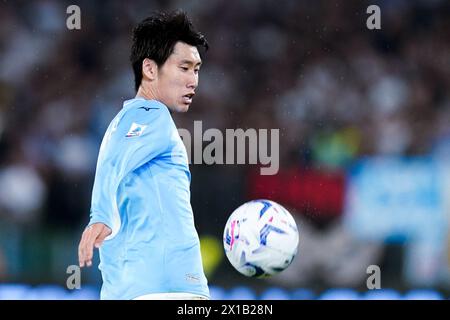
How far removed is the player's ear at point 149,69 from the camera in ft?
17.1

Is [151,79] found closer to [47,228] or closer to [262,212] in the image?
[262,212]

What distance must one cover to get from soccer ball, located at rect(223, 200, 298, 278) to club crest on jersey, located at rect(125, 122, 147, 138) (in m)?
0.76

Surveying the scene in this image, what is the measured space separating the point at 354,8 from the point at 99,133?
3.57m

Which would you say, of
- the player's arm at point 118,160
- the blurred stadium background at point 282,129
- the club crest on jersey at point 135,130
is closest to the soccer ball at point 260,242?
the player's arm at point 118,160

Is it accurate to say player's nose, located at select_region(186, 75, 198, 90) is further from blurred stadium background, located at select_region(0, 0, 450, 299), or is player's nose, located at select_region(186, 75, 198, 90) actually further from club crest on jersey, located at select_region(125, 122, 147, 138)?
blurred stadium background, located at select_region(0, 0, 450, 299)

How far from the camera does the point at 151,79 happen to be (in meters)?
5.21

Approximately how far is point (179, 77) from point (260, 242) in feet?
3.04

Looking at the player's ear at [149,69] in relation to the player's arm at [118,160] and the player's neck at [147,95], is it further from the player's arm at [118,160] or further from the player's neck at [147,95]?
the player's arm at [118,160]

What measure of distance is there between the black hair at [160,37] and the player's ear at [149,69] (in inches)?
0.7

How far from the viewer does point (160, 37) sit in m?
5.26

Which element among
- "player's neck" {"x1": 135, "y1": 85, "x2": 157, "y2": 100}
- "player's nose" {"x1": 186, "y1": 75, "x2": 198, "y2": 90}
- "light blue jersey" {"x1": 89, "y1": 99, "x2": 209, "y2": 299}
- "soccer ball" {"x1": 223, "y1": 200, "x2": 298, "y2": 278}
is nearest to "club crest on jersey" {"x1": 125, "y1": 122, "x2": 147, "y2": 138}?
"light blue jersey" {"x1": 89, "y1": 99, "x2": 209, "y2": 299}

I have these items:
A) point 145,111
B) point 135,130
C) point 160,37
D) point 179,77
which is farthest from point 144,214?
point 160,37
